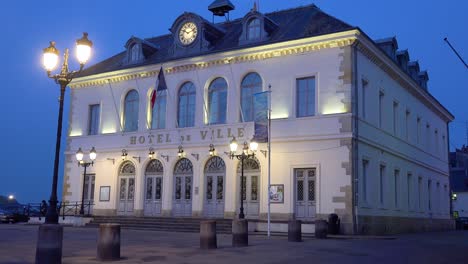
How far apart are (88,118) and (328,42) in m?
15.8

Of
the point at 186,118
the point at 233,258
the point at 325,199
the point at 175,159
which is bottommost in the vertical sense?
the point at 233,258

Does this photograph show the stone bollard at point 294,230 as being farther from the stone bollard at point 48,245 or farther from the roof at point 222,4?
the roof at point 222,4

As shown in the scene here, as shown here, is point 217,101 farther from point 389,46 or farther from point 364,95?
point 389,46

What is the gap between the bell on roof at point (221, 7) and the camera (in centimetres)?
3416

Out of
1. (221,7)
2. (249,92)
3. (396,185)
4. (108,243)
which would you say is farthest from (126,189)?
(108,243)

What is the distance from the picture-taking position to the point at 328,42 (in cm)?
2450

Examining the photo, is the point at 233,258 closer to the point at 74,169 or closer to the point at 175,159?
the point at 175,159

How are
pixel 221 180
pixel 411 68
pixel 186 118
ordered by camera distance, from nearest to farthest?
1. pixel 221 180
2. pixel 186 118
3. pixel 411 68

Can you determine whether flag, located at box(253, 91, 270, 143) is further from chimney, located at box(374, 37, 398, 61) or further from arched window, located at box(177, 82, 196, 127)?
chimney, located at box(374, 37, 398, 61)

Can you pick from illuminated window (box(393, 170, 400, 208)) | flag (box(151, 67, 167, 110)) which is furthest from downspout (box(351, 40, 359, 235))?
flag (box(151, 67, 167, 110))

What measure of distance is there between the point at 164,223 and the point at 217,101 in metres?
6.79

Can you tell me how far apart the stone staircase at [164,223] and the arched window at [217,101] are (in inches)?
207

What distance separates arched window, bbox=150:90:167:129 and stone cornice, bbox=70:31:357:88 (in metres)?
1.19

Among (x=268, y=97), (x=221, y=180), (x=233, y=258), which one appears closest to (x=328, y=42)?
(x=268, y=97)
